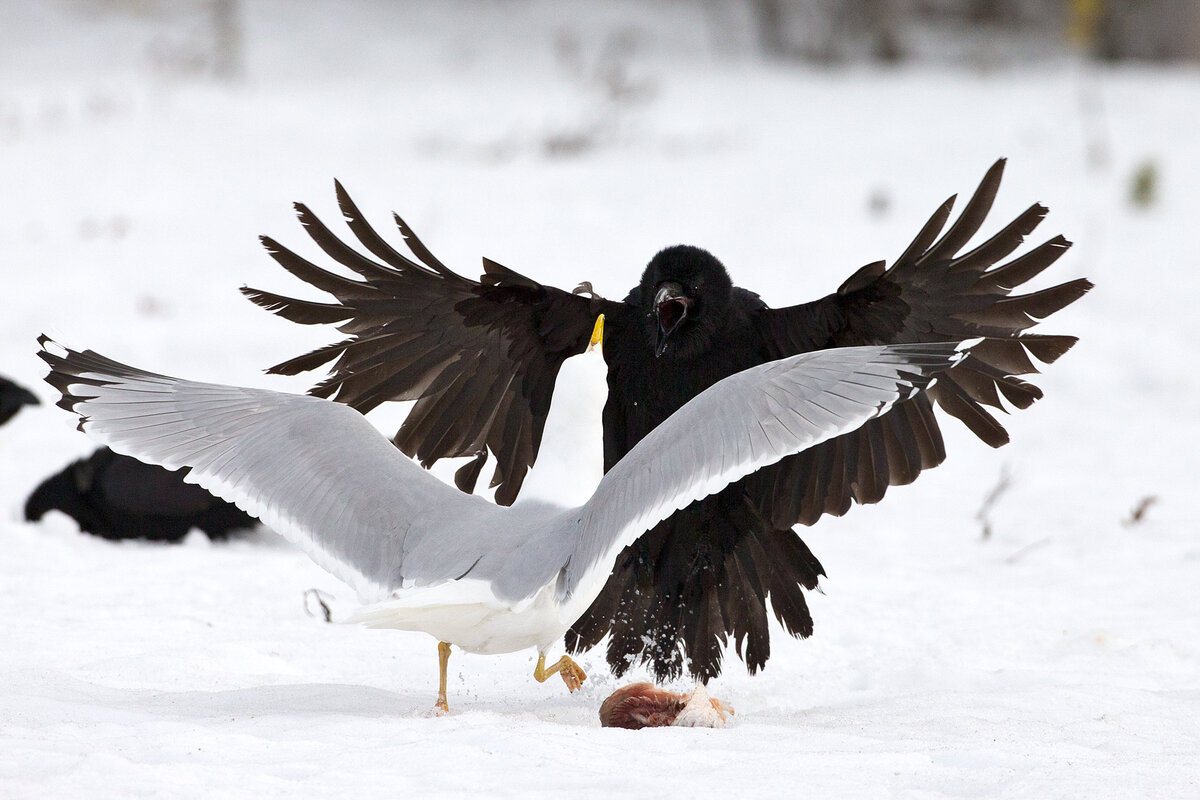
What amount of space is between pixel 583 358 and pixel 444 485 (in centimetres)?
47

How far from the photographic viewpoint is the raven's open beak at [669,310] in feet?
12.5

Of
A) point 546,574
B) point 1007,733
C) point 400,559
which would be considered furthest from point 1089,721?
point 400,559

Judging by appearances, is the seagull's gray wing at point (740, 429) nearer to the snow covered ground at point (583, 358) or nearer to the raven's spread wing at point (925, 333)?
the snow covered ground at point (583, 358)

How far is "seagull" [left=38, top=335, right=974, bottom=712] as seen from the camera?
2969mm

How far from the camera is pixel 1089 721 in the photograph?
3412 mm

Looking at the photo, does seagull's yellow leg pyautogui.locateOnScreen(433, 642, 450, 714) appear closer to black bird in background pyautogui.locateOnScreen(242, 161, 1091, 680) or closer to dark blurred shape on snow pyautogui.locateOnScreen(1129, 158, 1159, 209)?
black bird in background pyautogui.locateOnScreen(242, 161, 1091, 680)

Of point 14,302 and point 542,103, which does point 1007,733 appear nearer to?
point 14,302

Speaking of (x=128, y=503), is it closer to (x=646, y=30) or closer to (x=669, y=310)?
(x=669, y=310)

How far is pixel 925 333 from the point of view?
3729 millimetres

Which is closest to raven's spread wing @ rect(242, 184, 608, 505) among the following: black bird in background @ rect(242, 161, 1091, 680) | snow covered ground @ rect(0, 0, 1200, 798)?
black bird in background @ rect(242, 161, 1091, 680)

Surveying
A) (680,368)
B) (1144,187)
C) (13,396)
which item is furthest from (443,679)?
(1144,187)

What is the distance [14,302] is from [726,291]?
6050mm

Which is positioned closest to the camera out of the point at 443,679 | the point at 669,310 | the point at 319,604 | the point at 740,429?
the point at 740,429

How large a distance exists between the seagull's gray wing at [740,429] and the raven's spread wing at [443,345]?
981mm
